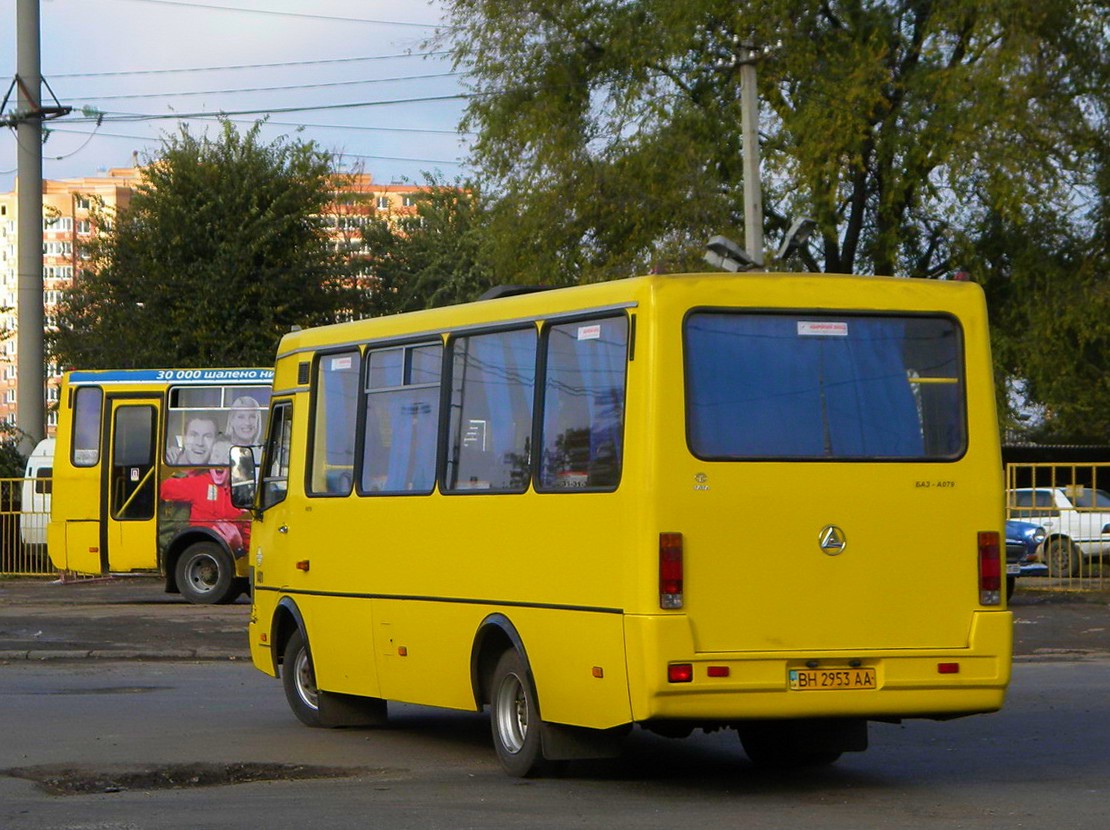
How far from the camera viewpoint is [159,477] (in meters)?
27.4

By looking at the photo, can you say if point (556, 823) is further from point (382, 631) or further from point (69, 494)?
point (69, 494)

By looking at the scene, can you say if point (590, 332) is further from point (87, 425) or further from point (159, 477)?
point (87, 425)

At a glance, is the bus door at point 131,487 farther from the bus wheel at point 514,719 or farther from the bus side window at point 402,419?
the bus wheel at point 514,719

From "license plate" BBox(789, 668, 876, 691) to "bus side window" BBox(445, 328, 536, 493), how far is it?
73.1 inches

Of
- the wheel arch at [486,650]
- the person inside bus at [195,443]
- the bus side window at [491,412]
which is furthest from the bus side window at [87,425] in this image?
the wheel arch at [486,650]

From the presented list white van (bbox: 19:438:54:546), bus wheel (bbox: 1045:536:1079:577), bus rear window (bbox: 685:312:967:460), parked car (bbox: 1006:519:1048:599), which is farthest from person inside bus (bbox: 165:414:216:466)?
bus rear window (bbox: 685:312:967:460)

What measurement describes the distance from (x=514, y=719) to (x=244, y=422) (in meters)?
17.1

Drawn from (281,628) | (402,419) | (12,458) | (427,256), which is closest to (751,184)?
(281,628)

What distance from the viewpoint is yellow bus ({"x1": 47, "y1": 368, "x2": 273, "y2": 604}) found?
2703 cm

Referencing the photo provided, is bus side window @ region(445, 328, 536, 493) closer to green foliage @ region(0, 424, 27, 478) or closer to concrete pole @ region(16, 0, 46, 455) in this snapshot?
green foliage @ region(0, 424, 27, 478)

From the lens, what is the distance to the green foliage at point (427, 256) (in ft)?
192

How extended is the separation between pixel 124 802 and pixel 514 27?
26820 millimetres

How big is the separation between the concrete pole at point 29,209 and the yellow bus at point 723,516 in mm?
29191

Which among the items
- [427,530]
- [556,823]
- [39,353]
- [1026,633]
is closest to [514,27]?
[39,353]
